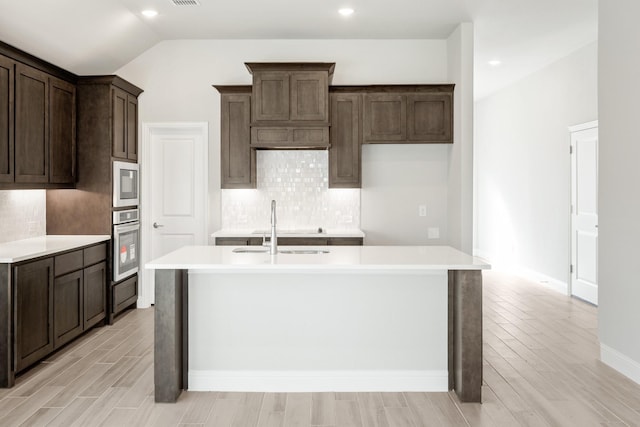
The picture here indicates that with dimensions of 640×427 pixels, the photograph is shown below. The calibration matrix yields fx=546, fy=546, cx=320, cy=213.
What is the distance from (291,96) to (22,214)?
2.78 meters

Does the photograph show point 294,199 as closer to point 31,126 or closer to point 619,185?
point 31,126

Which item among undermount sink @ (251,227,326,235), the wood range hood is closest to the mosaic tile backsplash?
undermount sink @ (251,227,326,235)

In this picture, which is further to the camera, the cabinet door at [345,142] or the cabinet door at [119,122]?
the cabinet door at [345,142]

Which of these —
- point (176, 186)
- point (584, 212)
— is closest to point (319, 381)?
point (176, 186)

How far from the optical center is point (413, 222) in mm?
6160

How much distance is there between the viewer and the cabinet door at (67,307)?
14.2 feet

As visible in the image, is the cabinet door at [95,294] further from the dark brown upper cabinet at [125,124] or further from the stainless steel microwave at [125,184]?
the dark brown upper cabinet at [125,124]

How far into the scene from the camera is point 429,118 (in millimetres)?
5801

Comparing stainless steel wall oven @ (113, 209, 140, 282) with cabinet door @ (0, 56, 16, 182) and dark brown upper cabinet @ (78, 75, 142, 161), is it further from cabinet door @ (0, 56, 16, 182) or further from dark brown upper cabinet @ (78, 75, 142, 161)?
cabinet door @ (0, 56, 16, 182)

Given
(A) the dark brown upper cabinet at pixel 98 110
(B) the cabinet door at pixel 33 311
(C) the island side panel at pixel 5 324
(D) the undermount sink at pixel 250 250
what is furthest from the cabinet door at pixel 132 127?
(D) the undermount sink at pixel 250 250

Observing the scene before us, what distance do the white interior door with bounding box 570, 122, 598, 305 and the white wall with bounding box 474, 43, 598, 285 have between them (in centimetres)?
14

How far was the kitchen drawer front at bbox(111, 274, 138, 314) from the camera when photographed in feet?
17.8

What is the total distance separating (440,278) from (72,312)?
121 inches

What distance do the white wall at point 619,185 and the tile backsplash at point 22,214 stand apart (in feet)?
16.1
